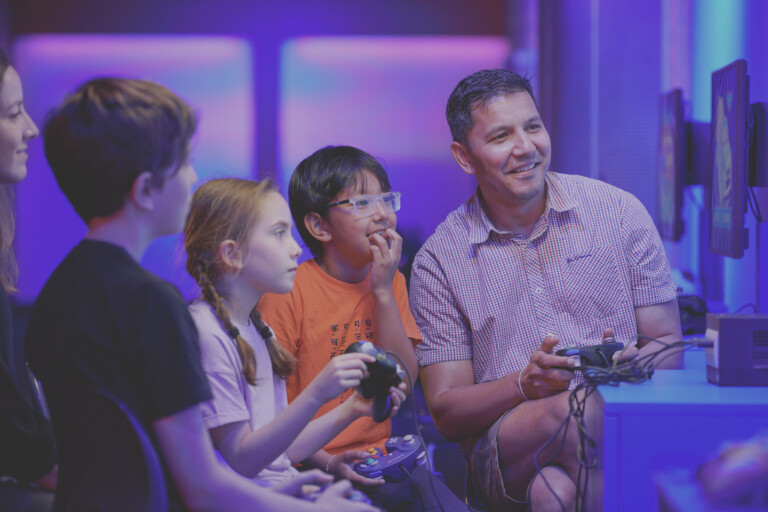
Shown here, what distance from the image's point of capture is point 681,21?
4.67 m

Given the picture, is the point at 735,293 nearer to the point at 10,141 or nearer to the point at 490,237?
the point at 490,237

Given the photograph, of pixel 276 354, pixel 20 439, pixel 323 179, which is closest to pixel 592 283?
pixel 323 179

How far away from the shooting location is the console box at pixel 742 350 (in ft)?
4.90

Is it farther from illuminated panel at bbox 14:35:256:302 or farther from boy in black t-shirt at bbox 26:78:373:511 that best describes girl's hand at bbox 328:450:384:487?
illuminated panel at bbox 14:35:256:302

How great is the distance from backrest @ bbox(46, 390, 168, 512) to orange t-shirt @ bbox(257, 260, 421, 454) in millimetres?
825

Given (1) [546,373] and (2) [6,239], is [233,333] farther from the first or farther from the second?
(1) [546,373]

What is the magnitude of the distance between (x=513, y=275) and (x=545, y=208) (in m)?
0.22

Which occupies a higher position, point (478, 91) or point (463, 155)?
point (478, 91)

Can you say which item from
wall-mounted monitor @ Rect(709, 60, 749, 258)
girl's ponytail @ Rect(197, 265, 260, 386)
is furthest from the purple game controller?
wall-mounted monitor @ Rect(709, 60, 749, 258)

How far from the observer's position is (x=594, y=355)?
1.71 meters

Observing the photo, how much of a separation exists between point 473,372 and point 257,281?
0.82m

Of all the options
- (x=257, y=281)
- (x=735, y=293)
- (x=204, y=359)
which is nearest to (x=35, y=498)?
(x=204, y=359)

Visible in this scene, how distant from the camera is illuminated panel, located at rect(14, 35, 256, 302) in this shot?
217 inches

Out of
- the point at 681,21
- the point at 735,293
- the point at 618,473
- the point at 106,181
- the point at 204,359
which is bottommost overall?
the point at 735,293
